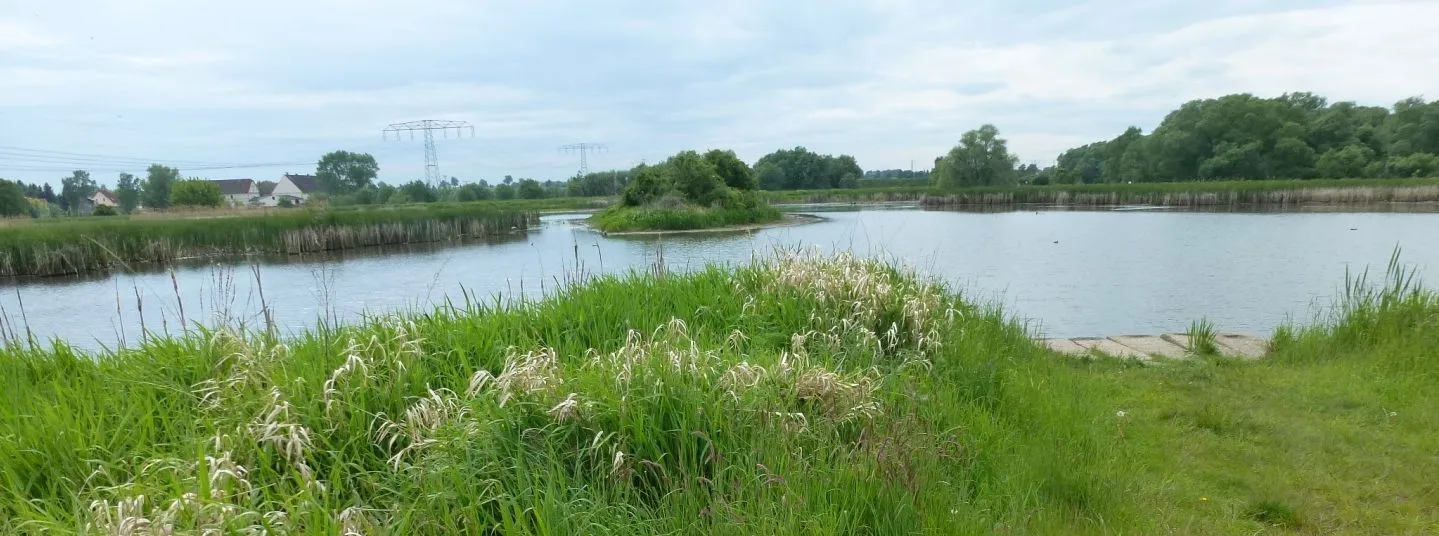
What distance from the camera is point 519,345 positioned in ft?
14.7

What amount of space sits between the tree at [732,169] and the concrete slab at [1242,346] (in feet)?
136

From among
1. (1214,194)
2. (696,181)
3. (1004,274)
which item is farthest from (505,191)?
(1004,274)

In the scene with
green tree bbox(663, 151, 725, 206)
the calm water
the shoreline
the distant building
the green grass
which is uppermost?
the distant building

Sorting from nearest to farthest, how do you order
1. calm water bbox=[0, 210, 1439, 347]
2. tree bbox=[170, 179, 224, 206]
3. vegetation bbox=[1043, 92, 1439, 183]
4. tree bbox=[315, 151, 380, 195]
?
calm water bbox=[0, 210, 1439, 347], tree bbox=[170, 179, 224, 206], vegetation bbox=[1043, 92, 1439, 183], tree bbox=[315, 151, 380, 195]

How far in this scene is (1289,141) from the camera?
66375 millimetres

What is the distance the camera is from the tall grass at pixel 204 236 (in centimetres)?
2234

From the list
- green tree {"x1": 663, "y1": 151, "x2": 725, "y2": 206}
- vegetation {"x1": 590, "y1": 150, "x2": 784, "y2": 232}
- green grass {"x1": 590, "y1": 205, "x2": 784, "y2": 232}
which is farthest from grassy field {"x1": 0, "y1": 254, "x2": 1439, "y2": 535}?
green tree {"x1": 663, "y1": 151, "x2": 725, "y2": 206}

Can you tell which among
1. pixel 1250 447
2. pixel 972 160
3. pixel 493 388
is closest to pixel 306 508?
pixel 493 388

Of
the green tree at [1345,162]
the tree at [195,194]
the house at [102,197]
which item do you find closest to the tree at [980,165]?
the green tree at [1345,162]

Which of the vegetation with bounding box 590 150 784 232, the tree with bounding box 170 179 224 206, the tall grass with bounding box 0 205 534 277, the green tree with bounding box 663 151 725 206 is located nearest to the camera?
the tall grass with bounding box 0 205 534 277

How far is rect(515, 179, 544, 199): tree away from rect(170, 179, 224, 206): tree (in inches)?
1817

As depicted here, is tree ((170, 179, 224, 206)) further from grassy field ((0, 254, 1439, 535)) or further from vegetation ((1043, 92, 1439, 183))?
vegetation ((1043, 92, 1439, 183))

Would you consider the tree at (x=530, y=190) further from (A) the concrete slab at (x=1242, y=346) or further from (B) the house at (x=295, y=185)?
(A) the concrete slab at (x=1242, y=346)

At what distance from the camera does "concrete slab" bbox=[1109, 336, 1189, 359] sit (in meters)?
7.41
